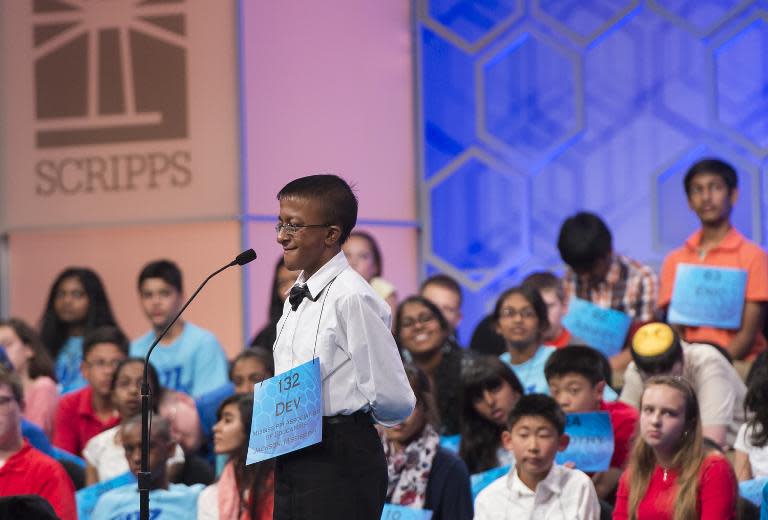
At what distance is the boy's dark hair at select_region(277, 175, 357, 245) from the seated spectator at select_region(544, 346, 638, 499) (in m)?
1.91

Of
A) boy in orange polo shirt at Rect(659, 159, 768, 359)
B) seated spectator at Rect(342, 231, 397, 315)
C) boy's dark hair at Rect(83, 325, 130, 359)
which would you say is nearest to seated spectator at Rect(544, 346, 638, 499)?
boy in orange polo shirt at Rect(659, 159, 768, 359)

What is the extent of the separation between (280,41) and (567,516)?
12.6ft

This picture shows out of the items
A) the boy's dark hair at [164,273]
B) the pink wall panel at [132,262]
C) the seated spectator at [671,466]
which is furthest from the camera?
the pink wall panel at [132,262]

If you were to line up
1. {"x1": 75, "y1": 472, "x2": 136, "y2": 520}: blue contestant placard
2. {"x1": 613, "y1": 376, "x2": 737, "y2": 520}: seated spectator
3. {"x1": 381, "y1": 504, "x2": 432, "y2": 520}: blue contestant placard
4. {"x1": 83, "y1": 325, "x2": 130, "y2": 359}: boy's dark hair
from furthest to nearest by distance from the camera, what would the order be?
→ {"x1": 83, "y1": 325, "x2": 130, "y2": 359}: boy's dark hair, {"x1": 75, "y1": 472, "x2": 136, "y2": 520}: blue contestant placard, {"x1": 381, "y1": 504, "x2": 432, "y2": 520}: blue contestant placard, {"x1": 613, "y1": 376, "x2": 737, "y2": 520}: seated spectator

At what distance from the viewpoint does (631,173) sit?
7695mm

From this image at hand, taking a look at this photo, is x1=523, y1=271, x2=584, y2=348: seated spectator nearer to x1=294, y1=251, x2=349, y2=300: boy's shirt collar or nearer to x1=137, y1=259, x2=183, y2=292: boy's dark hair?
x1=137, y1=259, x2=183, y2=292: boy's dark hair

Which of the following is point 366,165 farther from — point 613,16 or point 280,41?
point 613,16

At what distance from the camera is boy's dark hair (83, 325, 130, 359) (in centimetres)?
607

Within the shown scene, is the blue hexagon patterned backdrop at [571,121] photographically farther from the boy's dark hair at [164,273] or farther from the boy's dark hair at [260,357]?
the boy's dark hair at [260,357]

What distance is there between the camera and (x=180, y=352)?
624 cm

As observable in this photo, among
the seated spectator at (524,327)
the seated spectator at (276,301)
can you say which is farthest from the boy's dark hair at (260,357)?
the seated spectator at (524,327)

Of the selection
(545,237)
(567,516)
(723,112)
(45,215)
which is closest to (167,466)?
(567,516)

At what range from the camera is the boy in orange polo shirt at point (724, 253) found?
18.9ft

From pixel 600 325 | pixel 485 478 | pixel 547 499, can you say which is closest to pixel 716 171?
pixel 600 325
